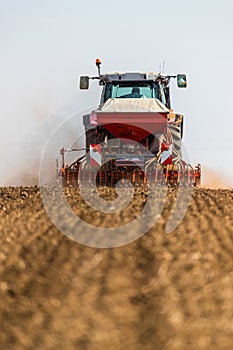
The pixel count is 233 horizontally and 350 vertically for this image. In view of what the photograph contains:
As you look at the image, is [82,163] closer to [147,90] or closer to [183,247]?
[147,90]

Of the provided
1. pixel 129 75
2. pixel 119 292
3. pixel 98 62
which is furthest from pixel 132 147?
pixel 119 292

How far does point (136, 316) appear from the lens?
2604 millimetres

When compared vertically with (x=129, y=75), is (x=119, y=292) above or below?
below

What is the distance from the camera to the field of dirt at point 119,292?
231cm

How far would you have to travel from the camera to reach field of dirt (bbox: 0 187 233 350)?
2.31 meters

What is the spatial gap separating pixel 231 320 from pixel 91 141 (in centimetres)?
876

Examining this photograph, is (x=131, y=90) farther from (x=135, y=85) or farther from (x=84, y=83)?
(x=84, y=83)

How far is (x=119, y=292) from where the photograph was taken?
112 inches

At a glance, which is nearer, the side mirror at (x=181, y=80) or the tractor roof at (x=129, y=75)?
the side mirror at (x=181, y=80)

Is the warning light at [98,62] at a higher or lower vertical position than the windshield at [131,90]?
higher

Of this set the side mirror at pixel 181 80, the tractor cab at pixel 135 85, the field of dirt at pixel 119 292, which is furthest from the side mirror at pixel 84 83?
the field of dirt at pixel 119 292

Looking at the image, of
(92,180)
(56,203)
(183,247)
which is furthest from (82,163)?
(183,247)

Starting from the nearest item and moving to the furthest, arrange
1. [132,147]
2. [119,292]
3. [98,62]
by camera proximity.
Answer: [119,292] → [132,147] → [98,62]

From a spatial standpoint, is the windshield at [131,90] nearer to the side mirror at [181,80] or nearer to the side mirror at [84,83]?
the side mirror at [84,83]
